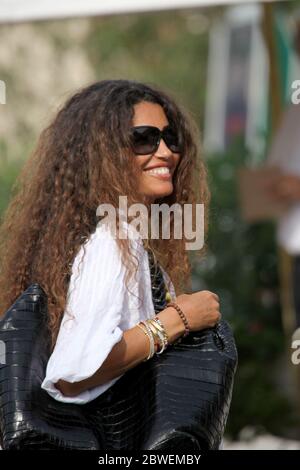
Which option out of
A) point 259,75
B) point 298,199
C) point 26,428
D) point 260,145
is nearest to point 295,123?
point 298,199

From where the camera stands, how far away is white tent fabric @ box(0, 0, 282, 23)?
12.7 feet

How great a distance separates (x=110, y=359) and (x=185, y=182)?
562 millimetres

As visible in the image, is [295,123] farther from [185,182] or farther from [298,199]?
[185,182]

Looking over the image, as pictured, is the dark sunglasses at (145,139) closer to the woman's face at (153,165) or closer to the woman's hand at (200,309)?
the woman's face at (153,165)

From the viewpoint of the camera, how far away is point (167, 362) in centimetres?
191

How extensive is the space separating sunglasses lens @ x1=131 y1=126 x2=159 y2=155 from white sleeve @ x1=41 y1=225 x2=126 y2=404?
0.24 meters

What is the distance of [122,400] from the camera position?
1896 mm

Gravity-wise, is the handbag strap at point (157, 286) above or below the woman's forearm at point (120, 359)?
above

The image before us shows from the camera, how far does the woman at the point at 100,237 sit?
184 cm

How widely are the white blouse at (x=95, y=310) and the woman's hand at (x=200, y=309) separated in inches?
2.8

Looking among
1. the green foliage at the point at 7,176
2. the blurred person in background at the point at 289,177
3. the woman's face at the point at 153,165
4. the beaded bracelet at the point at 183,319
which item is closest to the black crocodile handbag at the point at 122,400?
the beaded bracelet at the point at 183,319

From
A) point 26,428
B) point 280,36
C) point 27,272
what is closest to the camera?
point 26,428

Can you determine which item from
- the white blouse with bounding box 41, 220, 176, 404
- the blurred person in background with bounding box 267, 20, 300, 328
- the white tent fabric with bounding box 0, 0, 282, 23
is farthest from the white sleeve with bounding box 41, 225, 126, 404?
the blurred person in background with bounding box 267, 20, 300, 328

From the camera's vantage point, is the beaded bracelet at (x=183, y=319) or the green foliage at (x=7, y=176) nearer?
the beaded bracelet at (x=183, y=319)
